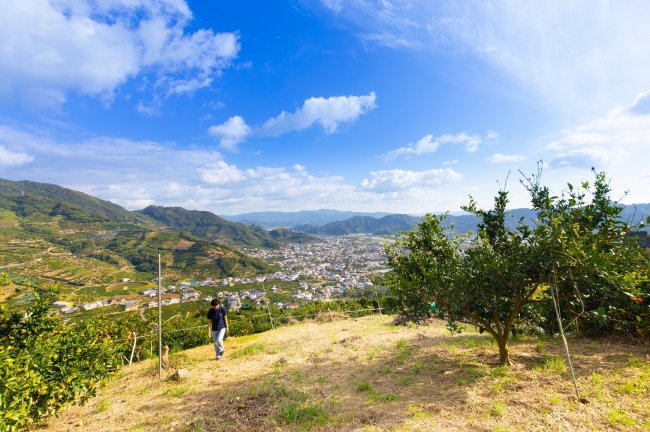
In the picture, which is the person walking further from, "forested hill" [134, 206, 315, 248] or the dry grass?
"forested hill" [134, 206, 315, 248]

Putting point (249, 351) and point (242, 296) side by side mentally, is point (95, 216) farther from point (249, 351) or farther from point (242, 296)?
point (249, 351)

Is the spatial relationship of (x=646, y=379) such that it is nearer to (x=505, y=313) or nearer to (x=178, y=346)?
(x=505, y=313)

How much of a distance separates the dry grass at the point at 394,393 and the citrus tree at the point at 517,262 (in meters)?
1.31

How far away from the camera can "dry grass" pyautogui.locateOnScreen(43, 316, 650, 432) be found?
4.67 meters

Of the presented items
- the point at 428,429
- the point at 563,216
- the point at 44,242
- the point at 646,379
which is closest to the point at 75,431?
the point at 428,429

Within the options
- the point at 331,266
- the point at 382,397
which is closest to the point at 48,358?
the point at 382,397

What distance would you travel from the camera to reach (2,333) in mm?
4820

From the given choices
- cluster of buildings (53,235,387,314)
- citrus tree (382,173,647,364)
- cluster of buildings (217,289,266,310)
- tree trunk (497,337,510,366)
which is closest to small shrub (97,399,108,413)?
citrus tree (382,173,647,364)

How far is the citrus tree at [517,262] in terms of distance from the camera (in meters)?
4.83

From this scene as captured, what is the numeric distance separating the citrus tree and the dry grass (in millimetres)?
1312

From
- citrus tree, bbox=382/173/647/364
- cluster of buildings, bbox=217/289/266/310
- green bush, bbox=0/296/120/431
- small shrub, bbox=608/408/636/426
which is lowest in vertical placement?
cluster of buildings, bbox=217/289/266/310

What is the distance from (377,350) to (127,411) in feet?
24.2

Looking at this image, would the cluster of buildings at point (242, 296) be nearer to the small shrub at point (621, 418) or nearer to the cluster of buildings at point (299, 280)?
the cluster of buildings at point (299, 280)

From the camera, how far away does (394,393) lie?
616cm
